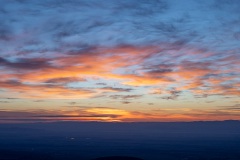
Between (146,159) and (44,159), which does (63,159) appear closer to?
(44,159)

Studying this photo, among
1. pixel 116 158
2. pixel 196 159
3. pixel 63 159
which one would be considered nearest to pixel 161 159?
pixel 196 159

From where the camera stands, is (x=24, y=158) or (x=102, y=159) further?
(x=24, y=158)

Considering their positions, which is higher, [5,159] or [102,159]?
[102,159]

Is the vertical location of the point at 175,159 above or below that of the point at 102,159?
below

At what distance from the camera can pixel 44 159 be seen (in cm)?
11144

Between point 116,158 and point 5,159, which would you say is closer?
point 116,158

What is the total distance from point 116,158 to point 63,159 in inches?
2461

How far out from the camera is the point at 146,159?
11188 cm

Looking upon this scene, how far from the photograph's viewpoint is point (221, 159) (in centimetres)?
11512

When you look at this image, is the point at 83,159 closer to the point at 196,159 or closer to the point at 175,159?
the point at 175,159

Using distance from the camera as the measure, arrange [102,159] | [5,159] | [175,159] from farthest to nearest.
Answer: [175,159] → [5,159] → [102,159]

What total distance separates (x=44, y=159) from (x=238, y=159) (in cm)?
7157

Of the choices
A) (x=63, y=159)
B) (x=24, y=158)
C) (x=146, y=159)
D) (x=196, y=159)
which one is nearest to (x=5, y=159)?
(x=24, y=158)

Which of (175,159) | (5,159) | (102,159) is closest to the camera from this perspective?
(102,159)
